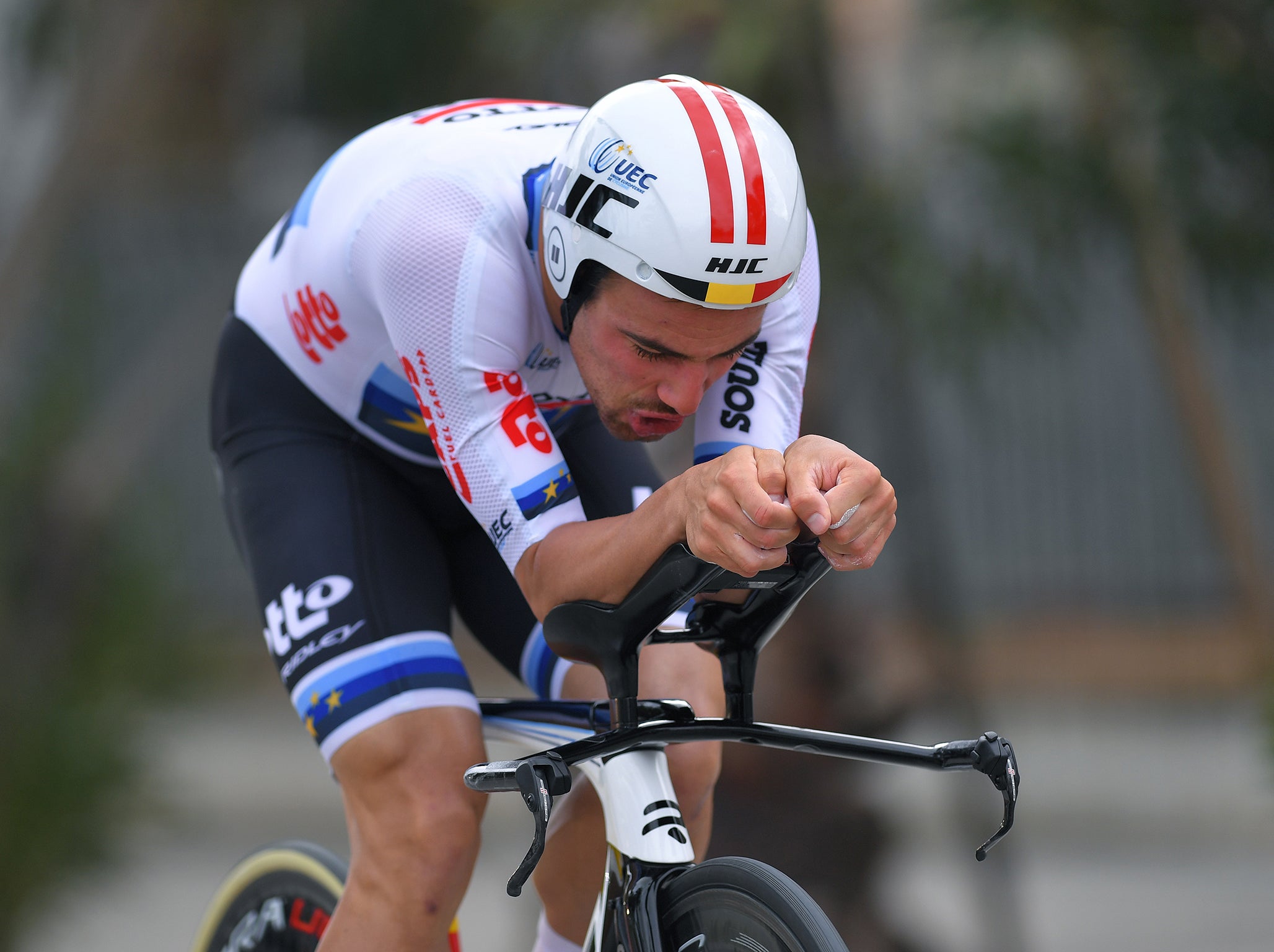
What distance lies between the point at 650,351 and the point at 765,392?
320mm

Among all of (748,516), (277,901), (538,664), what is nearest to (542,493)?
(748,516)

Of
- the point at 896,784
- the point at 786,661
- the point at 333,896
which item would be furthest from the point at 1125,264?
the point at 333,896

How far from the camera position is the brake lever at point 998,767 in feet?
6.06

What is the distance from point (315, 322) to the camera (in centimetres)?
253

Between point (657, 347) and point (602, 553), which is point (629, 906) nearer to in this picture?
point (602, 553)

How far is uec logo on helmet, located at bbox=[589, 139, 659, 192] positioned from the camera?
6.37 ft

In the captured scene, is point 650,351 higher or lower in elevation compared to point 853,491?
higher

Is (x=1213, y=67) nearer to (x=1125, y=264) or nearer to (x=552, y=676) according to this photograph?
(x=1125, y=264)

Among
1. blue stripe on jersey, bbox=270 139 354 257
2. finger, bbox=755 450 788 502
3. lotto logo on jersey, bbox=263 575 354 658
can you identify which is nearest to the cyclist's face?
Result: finger, bbox=755 450 788 502

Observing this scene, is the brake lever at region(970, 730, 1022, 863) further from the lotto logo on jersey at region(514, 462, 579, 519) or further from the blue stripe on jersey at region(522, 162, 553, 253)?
the blue stripe on jersey at region(522, 162, 553, 253)

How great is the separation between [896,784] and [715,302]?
7.31m

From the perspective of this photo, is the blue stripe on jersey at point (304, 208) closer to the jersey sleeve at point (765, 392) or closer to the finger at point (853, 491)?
the jersey sleeve at point (765, 392)

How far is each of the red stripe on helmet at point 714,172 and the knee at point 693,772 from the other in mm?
838

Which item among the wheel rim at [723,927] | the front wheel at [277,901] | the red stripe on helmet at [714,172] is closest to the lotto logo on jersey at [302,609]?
the front wheel at [277,901]
